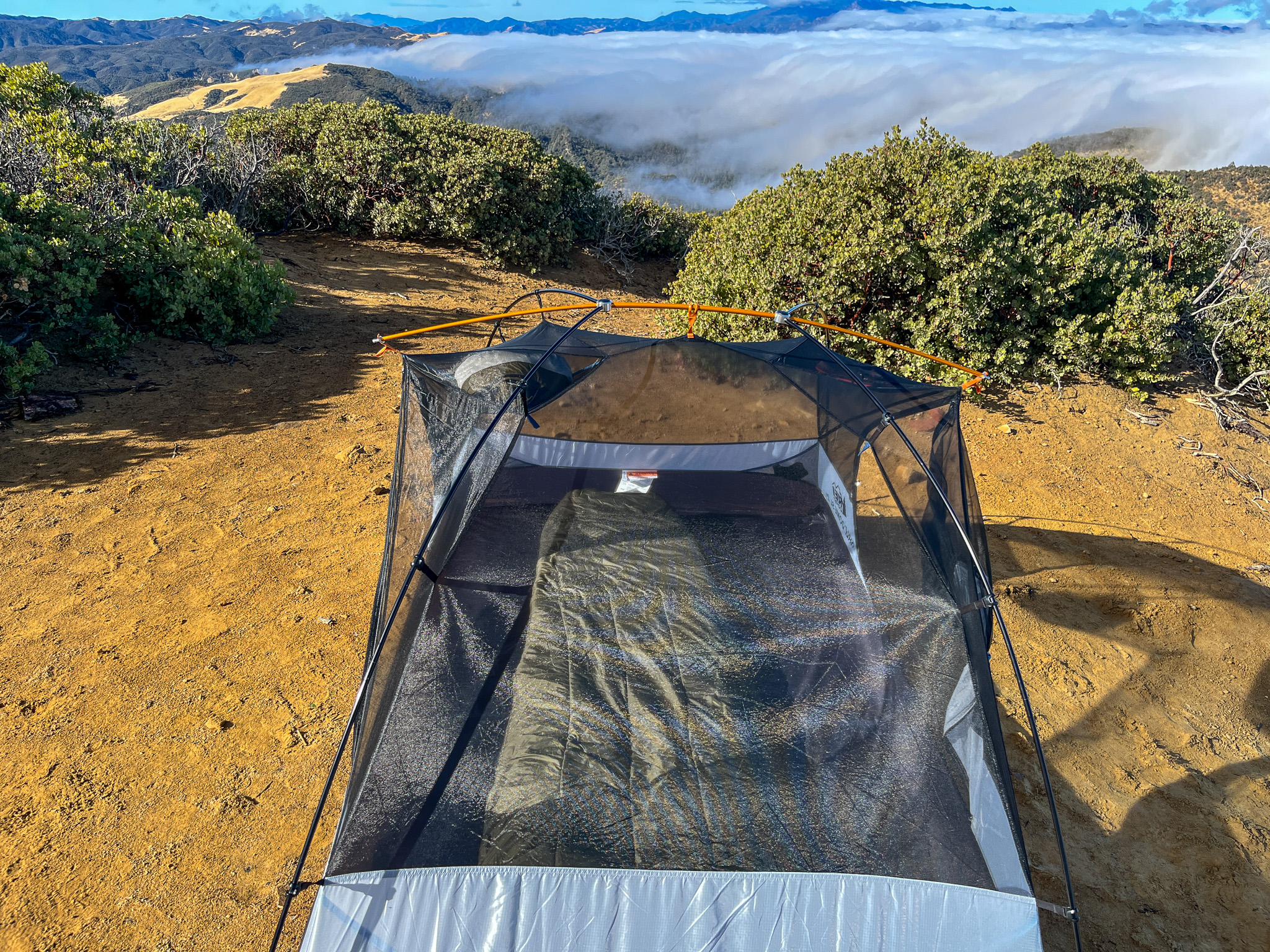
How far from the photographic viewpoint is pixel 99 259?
20.5 feet

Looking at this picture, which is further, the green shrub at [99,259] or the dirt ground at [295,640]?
the green shrub at [99,259]

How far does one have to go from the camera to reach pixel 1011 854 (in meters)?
2.21

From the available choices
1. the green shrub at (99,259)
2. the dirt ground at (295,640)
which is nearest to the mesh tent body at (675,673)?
the dirt ground at (295,640)

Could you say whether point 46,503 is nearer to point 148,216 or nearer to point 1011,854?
point 148,216

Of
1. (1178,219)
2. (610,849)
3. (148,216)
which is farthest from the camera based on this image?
(1178,219)

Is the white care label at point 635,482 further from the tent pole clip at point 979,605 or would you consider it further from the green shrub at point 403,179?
the green shrub at point 403,179

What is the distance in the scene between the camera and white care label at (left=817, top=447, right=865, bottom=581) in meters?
3.06

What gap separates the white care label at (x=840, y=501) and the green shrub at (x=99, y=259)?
236 inches

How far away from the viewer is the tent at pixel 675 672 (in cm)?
208

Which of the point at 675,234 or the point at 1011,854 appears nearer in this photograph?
the point at 1011,854

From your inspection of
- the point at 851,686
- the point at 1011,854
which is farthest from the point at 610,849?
the point at 1011,854

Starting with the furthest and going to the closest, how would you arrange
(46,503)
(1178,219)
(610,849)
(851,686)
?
(1178,219)
(46,503)
(851,686)
(610,849)

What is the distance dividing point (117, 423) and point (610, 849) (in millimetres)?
5317

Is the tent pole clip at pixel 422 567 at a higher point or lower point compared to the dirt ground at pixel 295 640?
higher
